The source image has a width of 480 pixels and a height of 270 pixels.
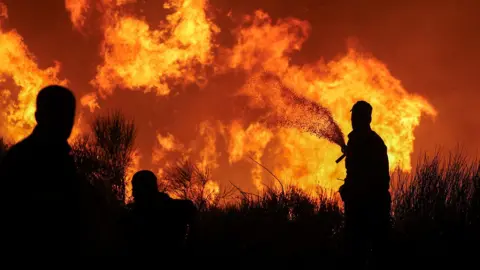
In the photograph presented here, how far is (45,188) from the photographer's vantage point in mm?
2869

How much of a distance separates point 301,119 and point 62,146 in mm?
5712

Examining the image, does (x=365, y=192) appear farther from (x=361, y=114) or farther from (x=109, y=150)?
(x=109, y=150)

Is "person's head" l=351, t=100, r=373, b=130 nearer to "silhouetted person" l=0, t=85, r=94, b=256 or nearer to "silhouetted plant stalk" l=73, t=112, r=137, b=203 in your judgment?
"silhouetted person" l=0, t=85, r=94, b=256

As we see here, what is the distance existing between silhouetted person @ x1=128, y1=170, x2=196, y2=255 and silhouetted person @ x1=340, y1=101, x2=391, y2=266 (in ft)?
6.18

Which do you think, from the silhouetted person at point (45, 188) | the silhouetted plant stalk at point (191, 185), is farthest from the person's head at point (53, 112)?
the silhouetted plant stalk at point (191, 185)

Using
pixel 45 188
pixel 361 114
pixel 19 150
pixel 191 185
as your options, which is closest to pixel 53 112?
pixel 19 150

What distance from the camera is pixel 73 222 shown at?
2984 millimetres

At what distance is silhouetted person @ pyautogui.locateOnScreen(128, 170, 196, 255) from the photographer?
5.39 m

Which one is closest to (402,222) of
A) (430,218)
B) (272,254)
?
(430,218)

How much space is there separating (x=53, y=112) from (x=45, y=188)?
0.46 m

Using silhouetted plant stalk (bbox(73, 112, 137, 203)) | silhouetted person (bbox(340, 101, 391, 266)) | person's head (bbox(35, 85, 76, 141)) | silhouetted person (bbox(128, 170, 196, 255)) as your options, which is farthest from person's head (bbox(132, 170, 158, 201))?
silhouetted plant stalk (bbox(73, 112, 137, 203))

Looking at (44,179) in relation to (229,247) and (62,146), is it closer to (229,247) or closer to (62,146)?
(62,146)

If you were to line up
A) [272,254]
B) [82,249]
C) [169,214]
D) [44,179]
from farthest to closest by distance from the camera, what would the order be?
1. [272,254]
2. [169,214]
3. [82,249]
4. [44,179]

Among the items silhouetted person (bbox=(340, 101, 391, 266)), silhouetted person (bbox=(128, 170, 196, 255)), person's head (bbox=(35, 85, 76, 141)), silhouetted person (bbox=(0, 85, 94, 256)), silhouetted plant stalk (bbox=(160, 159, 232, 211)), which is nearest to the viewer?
silhouetted person (bbox=(0, 85, 94, 256))
